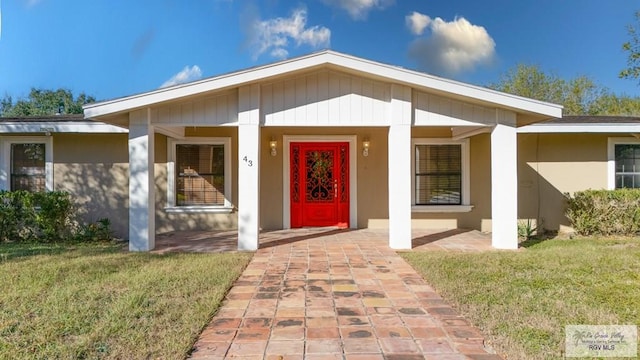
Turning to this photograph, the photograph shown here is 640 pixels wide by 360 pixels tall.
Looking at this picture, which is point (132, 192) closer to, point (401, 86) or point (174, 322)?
point (174, 322)

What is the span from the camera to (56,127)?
317 inches

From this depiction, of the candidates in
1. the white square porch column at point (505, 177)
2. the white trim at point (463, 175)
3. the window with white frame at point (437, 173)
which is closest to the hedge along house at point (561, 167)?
the white trim at point (463, 175)

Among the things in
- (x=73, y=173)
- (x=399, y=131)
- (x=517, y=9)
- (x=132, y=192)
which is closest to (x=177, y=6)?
(x=73, y=173)

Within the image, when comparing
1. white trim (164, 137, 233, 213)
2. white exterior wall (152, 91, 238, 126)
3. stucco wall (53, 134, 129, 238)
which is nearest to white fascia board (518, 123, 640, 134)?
white exterior wall (152, 91, 238, 126)

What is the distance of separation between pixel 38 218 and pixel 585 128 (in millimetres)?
11857

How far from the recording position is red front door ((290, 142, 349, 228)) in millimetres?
9469

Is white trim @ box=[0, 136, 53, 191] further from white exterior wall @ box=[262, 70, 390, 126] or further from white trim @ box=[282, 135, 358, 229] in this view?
white exterior wall @ box=[262, 70, 390, 126]

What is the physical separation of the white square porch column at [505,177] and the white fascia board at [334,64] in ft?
1.33

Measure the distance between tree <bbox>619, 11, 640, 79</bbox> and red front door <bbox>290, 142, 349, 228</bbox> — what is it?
13606 mm

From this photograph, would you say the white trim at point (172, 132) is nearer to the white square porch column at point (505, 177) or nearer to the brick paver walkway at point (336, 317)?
the brick paver walkway at point (336, 317)

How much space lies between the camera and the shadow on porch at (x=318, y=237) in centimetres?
696

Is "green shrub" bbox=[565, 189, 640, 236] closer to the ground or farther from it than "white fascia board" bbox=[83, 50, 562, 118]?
closer to the ground

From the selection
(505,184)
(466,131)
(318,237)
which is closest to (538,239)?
(505,184)

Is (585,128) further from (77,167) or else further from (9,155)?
(9,155)
